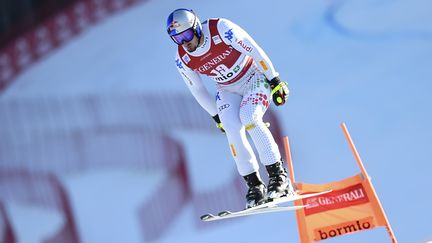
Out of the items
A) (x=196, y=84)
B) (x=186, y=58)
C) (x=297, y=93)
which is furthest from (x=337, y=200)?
(x=297, y=93)

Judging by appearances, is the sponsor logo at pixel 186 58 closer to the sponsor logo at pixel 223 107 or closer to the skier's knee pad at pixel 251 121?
the sponsor logo at pixel 223 107

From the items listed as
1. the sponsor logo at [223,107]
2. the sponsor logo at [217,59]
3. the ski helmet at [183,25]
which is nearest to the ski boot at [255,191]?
the sponsor logo at [223,107]

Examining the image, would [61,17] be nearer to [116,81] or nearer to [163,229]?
[116,81]

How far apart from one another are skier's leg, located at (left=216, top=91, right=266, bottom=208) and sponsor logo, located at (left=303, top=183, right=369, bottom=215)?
1.14 feet

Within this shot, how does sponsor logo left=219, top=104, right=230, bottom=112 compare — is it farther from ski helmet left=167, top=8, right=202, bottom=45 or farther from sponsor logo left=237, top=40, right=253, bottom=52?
ski helmet left=167, top=8, right=202, bottom=45

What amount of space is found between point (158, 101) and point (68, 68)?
1397 millimetres

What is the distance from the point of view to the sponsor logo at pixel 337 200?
6059 mm


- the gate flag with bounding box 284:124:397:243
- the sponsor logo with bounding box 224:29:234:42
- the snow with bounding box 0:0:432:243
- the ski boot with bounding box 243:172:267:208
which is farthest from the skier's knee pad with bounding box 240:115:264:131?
the snow with bounding box 0:0:432:243

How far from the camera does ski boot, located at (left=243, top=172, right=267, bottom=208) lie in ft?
20.2

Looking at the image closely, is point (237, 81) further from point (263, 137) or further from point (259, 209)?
point (259, 209)

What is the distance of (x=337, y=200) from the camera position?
242 inches

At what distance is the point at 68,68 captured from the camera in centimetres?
1084

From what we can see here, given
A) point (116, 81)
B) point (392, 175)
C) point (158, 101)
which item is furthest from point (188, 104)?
point (392, 175)

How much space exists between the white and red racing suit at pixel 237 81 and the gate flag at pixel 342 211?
0.45m
